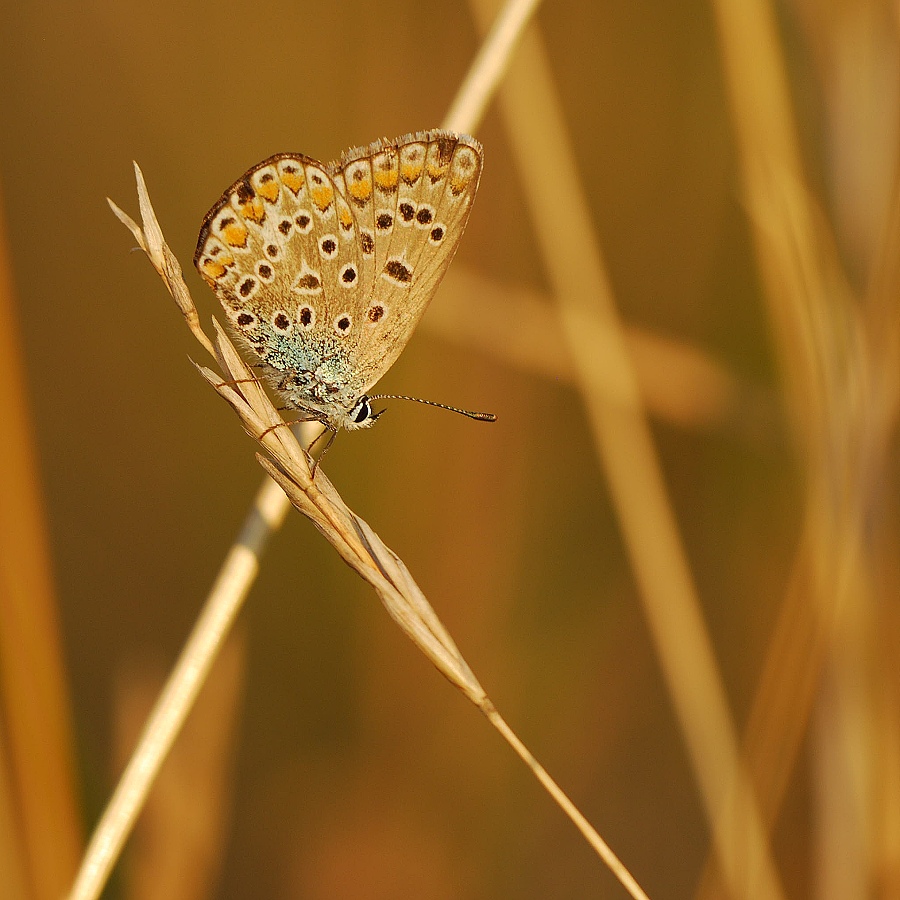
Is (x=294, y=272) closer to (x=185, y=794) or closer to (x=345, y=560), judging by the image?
(x=345, y=560)

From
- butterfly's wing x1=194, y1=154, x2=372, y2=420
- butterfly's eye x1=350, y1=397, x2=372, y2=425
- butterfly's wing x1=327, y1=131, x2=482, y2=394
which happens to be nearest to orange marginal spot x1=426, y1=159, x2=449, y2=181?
butterfly's wing x1=327, y1=131, x2=482, y2=394

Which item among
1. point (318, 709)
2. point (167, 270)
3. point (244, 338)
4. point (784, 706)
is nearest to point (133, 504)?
point (318, 709)

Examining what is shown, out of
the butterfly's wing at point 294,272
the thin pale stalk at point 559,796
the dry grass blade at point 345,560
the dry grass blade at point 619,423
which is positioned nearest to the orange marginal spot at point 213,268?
the butterfly's wing at point 294,272

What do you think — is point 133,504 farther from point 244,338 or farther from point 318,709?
point 244,338

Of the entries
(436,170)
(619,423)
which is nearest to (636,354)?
(619,423)

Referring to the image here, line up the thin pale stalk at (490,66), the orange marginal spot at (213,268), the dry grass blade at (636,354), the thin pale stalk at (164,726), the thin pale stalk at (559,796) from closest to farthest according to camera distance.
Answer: the thin pale stalk at (559,796) → the thin pale stalk at (164,726) → the thin pale stalk at (490,66) → the orange marginal spot at (213,268) → the dry grass blade at (636,354)

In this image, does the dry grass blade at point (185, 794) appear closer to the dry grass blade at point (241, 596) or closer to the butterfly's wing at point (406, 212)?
the dry grass blade at point (241, 596)
